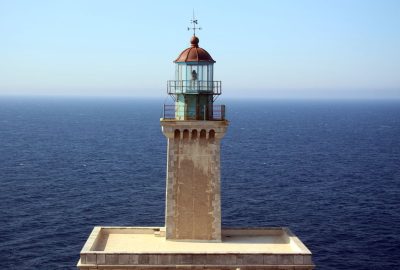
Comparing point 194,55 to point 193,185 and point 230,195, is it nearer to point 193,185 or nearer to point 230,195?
point 193,185

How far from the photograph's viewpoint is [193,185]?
2980 centimetres

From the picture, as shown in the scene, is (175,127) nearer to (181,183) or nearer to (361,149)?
(181,183)

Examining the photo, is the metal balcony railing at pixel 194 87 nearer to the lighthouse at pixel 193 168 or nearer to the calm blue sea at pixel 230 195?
the lighthouse at pixel 193 168

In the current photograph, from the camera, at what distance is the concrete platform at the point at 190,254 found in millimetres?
26859

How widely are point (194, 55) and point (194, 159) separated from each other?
17.8 feet

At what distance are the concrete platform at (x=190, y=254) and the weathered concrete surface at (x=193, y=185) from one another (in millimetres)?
776

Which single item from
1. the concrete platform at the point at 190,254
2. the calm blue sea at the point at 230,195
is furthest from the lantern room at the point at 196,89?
the calm blue sea at the point at 230,195

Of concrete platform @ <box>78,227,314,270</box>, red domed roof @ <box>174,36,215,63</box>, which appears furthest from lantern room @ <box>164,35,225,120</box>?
concrete platform @ <box>78,227,314,270</box>

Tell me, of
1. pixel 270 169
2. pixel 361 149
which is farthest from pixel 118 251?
pixel 361 149

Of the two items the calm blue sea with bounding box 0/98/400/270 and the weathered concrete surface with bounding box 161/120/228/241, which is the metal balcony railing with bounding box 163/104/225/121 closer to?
the weathered concrete surface with bounding box 161/120/228/241

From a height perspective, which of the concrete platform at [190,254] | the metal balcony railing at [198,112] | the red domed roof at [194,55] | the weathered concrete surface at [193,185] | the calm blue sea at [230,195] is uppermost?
the red domed roof at [194,55]

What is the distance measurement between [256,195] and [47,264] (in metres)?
34.2

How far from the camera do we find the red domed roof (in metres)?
29.6

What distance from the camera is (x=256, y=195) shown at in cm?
7656
